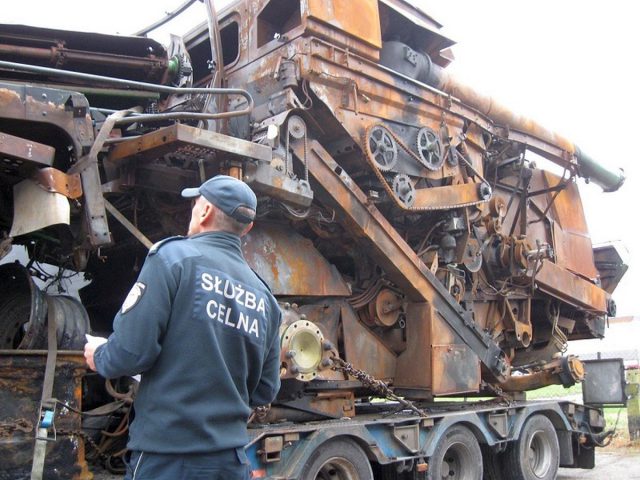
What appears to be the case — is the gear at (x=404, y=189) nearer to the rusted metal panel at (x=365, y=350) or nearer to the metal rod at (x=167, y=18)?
the rusted metal panel at (x=365, y=350)

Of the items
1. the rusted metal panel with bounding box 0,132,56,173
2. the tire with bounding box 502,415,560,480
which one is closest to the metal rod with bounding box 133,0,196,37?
the rusted metal panel with bounding box 0,132,56,173

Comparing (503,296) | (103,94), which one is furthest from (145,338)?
(503,296)

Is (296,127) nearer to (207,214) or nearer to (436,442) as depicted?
(436,442)

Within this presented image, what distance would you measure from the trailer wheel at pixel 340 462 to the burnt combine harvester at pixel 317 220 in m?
0.02

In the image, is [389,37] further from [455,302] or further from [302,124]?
[455,302]

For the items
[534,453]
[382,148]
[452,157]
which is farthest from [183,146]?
[534,453]

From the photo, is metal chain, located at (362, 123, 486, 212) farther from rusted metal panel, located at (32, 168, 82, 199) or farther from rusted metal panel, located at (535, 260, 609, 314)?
rusted metal panel, located at (32, 168, 82, 199)

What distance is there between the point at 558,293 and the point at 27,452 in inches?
257

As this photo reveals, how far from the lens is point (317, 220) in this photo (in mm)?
6000

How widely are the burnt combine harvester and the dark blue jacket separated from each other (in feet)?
6.39

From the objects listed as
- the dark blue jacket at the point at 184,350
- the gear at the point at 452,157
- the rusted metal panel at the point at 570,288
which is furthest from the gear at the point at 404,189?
the dark blue jacket at the point at 184,350

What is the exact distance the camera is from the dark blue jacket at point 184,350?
2318 millimetres

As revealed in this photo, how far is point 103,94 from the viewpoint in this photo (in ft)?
16.9

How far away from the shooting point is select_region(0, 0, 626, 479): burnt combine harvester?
4.41 meters
